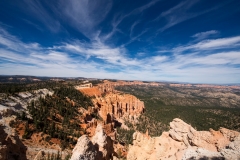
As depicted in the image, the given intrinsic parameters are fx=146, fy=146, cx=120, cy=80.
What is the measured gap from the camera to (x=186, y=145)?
1698 centimetres

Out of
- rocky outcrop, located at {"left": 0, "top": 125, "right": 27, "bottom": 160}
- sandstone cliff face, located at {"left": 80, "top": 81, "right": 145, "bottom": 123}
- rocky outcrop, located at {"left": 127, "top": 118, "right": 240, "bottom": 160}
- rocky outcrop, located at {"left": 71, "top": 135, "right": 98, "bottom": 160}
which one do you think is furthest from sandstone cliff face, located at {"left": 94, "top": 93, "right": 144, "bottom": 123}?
rocky outcrop, located at {"left": 71, "top": 135, "right": 98, "bottom": 160}

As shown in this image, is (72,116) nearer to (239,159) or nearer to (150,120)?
(239,159)

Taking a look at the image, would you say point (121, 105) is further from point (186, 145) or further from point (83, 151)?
point (83, 151)

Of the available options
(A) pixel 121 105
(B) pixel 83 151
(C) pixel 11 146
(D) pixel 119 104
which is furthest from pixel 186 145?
(A) pixel 121 105

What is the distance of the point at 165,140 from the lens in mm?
19469

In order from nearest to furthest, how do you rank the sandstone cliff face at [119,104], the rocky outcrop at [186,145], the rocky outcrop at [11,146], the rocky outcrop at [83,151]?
the rocky outcrop at [186,145] < the rocky outcrop at [83,151] < the rocky outcrop at [11,146] < the sandstone cliff face at [119,104]

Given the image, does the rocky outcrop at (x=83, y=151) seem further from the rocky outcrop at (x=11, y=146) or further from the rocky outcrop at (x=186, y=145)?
the rocky outcrop at (x=186, y=145)

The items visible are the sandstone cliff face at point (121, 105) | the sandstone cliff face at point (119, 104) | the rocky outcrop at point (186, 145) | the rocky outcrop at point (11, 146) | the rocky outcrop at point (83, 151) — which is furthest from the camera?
the sandstone cliff face at point (119, 104)

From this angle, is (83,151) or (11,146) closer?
(83,151)

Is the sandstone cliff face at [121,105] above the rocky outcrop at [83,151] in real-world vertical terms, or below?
below

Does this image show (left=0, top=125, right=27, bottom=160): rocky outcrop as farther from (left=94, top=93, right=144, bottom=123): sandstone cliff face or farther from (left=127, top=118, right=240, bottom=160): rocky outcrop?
(left=94, top=93, right=144, bottom=123): sandstone cliff face

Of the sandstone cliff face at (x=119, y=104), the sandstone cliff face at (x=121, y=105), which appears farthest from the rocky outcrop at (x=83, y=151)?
the sandstone cliff face at (x=119, y=104)

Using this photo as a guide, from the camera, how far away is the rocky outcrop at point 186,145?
32.2 ft

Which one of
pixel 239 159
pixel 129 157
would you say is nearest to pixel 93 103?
pixel 129 157
